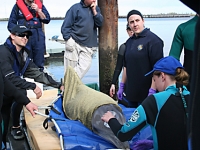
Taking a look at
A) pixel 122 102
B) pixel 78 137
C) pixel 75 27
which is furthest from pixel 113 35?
pixel 78 137

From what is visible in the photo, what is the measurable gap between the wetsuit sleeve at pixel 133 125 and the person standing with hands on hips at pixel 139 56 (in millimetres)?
1077

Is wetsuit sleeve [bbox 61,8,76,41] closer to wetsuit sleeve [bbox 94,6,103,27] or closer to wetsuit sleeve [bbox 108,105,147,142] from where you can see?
wetsuit sleeve [bbox 94,6,103,27]

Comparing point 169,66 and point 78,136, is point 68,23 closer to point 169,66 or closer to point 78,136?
point 78,136

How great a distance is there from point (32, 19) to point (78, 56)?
44.6 inches

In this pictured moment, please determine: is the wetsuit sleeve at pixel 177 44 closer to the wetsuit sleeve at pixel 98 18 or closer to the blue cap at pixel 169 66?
the blue cap at pixel 169 66

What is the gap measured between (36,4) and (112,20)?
1568 millimetres

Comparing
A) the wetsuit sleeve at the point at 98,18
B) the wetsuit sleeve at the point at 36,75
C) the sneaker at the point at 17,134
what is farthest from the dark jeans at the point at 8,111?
the wetsuit sleeve at the point at 98,18

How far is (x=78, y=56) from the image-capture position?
194 inches

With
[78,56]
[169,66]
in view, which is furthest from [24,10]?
[169,66]

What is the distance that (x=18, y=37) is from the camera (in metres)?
3.40

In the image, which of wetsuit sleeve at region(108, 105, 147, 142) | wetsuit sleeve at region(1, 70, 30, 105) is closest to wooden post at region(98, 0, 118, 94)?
wetsuit sleeve at region(1, 70, 30, 105)

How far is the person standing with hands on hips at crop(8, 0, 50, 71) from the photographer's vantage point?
513 centimetres

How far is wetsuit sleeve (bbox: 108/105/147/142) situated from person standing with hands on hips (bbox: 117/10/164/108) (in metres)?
1.08

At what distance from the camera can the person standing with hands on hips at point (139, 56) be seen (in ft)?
10.2
